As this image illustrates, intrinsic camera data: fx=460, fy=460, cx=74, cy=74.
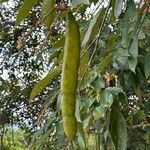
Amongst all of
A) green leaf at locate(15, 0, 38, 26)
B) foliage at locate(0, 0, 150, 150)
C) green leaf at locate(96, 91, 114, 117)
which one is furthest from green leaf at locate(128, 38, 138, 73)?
green leaf at locate(15, 0, 38, 26)

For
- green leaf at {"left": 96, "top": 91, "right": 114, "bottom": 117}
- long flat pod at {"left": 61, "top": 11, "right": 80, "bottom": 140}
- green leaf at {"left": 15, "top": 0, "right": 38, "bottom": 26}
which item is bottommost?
long flat pod at {"left": 61, "top": 11, "right": 80, "bottom": 140}

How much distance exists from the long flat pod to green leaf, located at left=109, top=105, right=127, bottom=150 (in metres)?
0.49

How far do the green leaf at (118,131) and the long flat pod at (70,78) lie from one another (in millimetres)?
492

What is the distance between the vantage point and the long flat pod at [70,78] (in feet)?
1.80

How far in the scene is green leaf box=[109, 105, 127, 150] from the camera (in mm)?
1045

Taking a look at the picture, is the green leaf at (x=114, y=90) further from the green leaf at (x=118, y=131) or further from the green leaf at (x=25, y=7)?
the green leaf at (x=25, y=7)

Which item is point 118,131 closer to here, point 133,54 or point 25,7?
point 133,54

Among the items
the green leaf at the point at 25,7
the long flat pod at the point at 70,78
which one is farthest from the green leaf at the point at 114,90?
the long flat pod at the point at 70,78

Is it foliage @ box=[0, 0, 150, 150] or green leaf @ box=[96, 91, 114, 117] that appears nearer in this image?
foliage @ box=[0, 0, 150, 150]

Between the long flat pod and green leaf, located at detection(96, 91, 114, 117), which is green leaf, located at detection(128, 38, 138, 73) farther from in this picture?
the long flat pod

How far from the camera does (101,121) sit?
1.49 meters

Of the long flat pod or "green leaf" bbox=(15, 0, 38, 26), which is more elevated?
"green leaf" bbox=(15, 0, 38, 26)

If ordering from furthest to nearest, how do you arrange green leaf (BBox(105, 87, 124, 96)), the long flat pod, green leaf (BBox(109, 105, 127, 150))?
green leaf (BBox(105, 87, 124, 96))
green leaf (BBox(109, 105, 127, 150))
the long flat pod

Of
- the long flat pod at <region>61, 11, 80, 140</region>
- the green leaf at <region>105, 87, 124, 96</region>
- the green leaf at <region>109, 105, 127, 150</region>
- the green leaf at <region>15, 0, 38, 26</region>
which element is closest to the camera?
the long flat pod at <region>61, 11, 80, 140</region>
